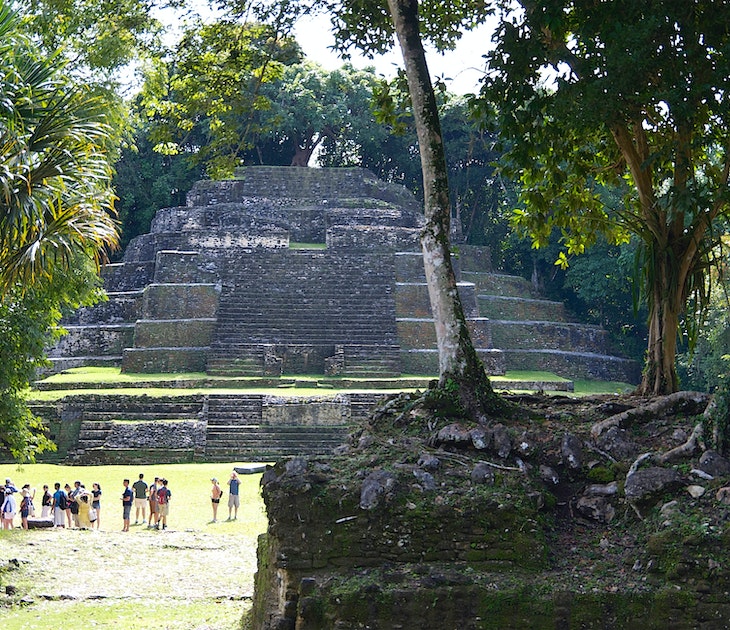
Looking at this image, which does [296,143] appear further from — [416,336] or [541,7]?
[541,7]

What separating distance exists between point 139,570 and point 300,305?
13407mm

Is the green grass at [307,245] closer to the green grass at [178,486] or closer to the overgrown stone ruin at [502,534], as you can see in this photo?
the green grass at [178,486]

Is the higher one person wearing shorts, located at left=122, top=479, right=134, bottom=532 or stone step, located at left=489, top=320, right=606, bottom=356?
stone step, located at left=489, top=320, right=606, bottom=356

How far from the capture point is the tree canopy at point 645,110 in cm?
606

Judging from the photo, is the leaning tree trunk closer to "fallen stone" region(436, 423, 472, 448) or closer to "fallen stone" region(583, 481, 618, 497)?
"fallen stone" region(436, 423, 472, 448)

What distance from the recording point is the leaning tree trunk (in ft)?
20.2

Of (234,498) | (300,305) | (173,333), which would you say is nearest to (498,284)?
(300,305)

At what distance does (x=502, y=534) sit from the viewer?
4.83m

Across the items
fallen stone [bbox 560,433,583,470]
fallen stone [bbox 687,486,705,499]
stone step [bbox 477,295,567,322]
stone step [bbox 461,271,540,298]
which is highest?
stone step [bbox 461,271,540,298]

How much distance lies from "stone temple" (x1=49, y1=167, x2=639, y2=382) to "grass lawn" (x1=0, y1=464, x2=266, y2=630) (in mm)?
7038

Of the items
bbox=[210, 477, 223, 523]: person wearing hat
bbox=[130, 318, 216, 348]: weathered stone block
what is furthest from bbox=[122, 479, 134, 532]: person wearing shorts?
bbox=[130, 318, 216, 348]: weathered stone block

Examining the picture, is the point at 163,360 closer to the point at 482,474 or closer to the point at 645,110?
the point at 645,110

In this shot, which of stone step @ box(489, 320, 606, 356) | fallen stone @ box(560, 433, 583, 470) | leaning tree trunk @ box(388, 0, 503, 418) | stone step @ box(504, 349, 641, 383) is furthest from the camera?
stone step @ box(489, 320, 606, 356)

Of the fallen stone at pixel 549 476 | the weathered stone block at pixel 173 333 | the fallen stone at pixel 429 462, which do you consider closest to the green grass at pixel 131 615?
the fallen stone at pixel 429 462
